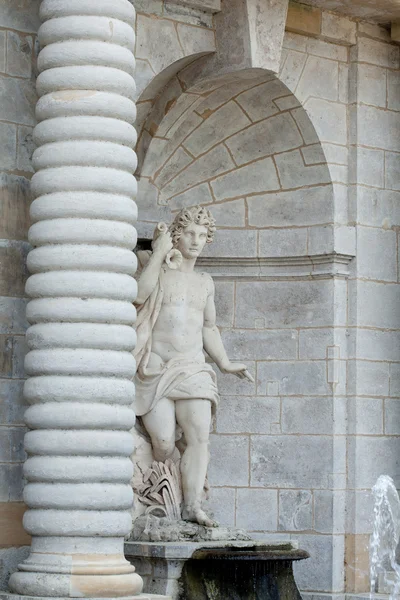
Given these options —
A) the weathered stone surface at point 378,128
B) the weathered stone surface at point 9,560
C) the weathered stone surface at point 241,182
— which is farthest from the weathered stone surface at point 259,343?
the weathered stone surface at point 9,560

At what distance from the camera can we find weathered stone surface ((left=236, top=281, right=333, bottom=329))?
10.2 meters

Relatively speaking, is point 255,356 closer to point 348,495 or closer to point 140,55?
point 348,495

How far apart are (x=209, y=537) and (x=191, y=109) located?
3107 millimetres

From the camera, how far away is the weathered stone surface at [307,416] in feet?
32.9

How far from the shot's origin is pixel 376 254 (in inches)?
406

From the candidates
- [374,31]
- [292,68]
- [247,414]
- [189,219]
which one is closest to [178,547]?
[247,414]

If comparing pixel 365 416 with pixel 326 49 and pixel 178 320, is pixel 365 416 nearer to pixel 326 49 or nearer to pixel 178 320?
pixel 178 320

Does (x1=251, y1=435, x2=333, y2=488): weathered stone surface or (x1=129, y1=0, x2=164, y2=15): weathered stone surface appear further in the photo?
(x1=251, y1=435, x2=333, y2=488): weathered stone surface

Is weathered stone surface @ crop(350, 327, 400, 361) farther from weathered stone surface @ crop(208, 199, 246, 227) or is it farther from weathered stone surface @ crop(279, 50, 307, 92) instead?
weathered stone surface @ crop(279, 50, 307, 92)

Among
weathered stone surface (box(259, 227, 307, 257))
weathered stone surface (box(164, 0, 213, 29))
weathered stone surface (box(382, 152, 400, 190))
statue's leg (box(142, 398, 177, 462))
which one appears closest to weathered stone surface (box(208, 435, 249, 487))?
statue's leg (box(142, 398, 177, 462))

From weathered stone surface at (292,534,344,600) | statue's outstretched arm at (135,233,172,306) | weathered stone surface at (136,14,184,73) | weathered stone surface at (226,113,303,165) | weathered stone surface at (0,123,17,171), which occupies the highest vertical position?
weathered stone surface at (136,14,184,73)

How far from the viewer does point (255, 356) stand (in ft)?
33.7


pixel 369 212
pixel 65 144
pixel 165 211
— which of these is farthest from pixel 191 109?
pixel 65 144

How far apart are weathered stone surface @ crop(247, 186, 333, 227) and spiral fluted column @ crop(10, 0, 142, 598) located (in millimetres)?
2594
